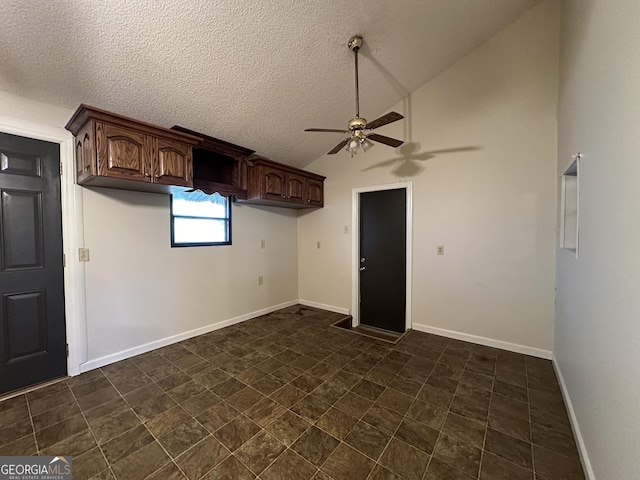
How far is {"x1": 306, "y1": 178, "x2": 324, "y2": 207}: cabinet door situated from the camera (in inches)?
164

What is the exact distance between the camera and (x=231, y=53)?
226 cm

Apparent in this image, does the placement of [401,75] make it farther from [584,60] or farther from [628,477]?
[628,477]

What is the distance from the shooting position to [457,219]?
10.5 ft

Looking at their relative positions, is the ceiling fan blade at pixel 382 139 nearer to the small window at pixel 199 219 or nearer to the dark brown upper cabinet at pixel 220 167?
the dark brown upper cabinet at pixel 220 167

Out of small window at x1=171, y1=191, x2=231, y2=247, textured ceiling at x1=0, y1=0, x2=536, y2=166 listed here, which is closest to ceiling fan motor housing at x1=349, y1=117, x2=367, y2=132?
textured ceiling at x1=0, y1=0, x2=536, y2=166

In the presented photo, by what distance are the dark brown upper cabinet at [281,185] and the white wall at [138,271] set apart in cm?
53

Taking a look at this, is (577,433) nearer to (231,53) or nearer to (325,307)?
(325,307)

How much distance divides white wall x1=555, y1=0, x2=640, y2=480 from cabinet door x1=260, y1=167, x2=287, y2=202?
10.1 ft

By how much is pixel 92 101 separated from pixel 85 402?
2592mm

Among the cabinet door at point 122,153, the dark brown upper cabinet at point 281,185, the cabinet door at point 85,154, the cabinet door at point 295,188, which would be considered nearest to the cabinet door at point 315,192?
the dark brown upper cabinet at point 281,185

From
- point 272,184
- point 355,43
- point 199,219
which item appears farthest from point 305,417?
point 355,43

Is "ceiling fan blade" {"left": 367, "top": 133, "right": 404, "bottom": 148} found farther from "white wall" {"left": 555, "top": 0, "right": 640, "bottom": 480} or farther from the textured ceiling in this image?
"white wall" {"left": 555, "top": 0, "right": 640, "bottom": 480}

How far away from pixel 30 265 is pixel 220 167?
6.84 feet

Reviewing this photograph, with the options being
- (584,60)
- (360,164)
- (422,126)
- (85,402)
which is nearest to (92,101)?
(85,402)
